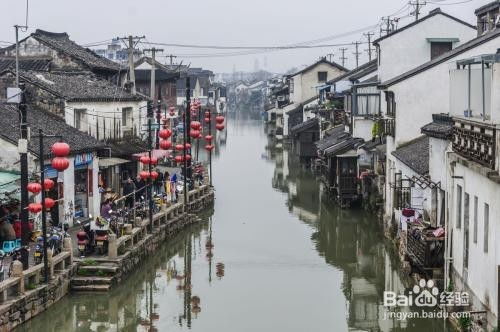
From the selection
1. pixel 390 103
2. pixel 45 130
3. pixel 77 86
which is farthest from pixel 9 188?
pixel 390 103

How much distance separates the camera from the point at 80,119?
34.9 meters

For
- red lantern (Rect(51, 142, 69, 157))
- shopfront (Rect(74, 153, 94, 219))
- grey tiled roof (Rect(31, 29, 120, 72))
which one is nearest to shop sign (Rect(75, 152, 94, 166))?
shopfront (Rect(74, 153, 94, 219))

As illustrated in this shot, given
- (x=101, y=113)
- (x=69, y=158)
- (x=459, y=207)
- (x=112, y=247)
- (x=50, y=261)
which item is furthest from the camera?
(x=101, y=113)

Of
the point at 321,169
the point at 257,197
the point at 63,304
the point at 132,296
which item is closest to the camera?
the point at 63,304

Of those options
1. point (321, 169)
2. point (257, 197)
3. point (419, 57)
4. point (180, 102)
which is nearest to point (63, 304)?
point (419, 57)

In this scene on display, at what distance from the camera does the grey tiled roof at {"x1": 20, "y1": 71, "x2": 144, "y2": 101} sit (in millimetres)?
32725

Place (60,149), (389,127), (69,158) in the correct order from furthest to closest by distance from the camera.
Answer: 1. (389,127)
2. (69,158)
3. (60,149)

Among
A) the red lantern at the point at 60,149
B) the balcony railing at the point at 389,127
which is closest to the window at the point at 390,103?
the balcony railing at the point at 389,127

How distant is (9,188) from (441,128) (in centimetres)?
1267

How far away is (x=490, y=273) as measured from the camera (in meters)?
14.3

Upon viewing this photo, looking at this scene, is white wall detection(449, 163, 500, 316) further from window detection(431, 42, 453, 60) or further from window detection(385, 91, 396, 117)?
window detection(431, 42, 453, 60)

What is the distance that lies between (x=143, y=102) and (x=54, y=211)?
15916 mm

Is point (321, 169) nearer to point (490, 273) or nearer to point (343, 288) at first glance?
point (343, 288)

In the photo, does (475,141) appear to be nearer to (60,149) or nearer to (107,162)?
(60,149)
